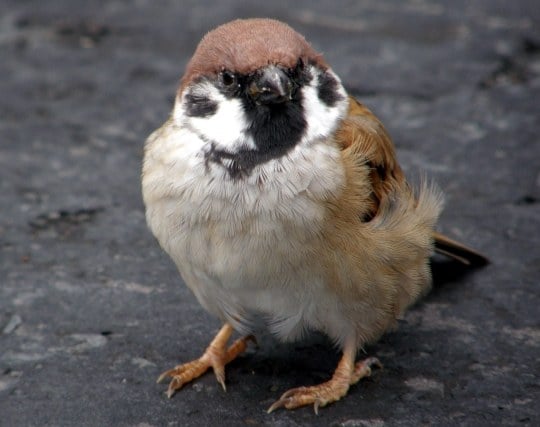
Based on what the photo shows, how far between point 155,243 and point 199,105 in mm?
1371

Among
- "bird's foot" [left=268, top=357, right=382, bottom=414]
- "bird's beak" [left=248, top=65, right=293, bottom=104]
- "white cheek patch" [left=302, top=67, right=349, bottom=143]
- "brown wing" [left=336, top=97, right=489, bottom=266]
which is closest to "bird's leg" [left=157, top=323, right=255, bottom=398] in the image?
"bird's foot" [left=268, top=357, right=382, bottom=414]

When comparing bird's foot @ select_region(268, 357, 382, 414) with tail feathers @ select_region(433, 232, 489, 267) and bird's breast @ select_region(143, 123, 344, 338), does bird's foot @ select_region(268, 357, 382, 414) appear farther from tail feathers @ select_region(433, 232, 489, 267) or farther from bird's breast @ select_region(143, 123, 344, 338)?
tail feathers @ select_region(433, 232, 489, 267)

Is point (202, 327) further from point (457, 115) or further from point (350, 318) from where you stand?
point (457, 115)

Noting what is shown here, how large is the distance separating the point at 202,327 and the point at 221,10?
11.2 feet

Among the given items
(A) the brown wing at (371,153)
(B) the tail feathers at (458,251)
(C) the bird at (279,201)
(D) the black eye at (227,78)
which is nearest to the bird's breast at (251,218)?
(C) the bird at (279,201)

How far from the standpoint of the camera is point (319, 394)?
3781mm

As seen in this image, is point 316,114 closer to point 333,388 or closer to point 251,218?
point 251,218

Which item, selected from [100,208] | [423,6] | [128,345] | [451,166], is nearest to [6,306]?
[128,345]

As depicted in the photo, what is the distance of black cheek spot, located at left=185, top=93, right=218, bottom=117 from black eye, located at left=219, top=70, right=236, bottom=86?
0.29 ft

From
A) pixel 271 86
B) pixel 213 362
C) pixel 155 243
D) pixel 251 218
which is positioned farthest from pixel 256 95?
pixel 155 243

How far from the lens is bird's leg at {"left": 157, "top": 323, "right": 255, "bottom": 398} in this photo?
3896mm

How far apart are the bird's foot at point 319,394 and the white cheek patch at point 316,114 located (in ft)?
3.10

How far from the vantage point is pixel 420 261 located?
3914 mm

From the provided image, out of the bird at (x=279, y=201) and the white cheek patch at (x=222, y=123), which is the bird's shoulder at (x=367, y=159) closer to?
A: the bird at (x=279, y=201)
